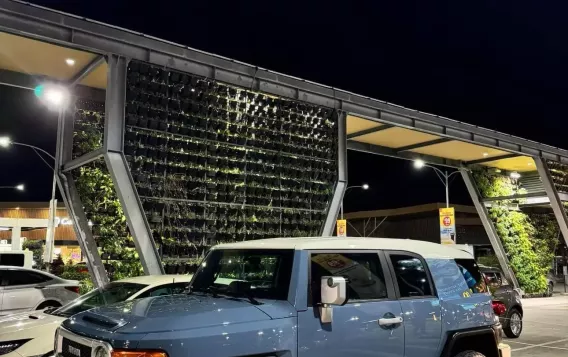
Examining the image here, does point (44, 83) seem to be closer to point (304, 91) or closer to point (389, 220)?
point (304, 91)

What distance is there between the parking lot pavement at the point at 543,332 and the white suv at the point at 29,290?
10203mm

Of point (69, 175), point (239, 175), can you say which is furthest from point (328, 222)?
point (69, 175)

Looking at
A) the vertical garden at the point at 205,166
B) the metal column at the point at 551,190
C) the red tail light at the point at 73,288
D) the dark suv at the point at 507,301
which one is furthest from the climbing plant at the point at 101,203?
the metal column at the point at 551,190

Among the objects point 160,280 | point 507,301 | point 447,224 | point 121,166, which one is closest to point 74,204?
point 121,166

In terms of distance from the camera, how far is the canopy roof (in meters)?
10.1

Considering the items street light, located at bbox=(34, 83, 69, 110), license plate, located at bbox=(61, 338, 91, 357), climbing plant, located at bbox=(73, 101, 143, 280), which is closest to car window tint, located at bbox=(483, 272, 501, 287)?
climbing plant, located at bbox=(73, 101, 143, 280)

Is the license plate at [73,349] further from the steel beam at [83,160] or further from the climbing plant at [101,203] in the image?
the climbing plant at [101,203]

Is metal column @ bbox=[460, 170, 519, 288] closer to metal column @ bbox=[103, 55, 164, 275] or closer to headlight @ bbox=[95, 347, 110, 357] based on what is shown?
metal column @ bbox=[103, 55, 164, 275]

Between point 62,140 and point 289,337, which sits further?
point 62,140

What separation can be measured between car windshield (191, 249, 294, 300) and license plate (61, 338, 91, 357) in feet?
3.88

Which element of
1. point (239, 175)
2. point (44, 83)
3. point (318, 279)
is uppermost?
point (44, 83)

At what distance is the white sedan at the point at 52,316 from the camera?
257 inches

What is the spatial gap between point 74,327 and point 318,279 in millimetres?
1953

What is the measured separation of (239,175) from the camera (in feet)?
41.9
